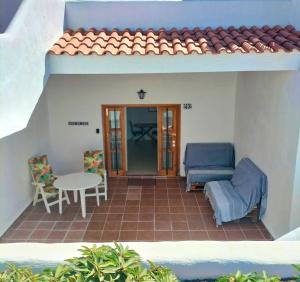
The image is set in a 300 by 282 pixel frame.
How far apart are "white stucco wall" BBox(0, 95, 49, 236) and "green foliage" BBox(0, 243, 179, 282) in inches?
184

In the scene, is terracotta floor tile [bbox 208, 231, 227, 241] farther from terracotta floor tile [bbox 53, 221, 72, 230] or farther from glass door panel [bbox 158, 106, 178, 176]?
glass door panel [bbox 158, 106, 178, 176]

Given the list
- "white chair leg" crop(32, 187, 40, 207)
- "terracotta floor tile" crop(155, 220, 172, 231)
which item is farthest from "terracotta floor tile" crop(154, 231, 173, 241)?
"white chair leg" crop(32, 187, 40, 207)

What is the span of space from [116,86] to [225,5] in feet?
12.9

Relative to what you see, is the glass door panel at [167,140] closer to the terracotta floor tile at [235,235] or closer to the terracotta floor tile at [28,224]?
the terracotta floor tile at [235,235]

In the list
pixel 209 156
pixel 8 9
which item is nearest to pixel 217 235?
pixel 209 156

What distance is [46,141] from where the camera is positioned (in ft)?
30.8

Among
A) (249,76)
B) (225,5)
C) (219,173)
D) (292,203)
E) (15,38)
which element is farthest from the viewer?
(219,173)

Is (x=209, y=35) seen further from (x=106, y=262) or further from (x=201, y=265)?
(x=106, y=262)

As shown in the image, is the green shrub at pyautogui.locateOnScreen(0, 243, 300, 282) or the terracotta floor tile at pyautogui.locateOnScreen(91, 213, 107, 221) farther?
the terracotta floor tile at pyautogui.locateOnScreen(91, 213, 107, 221)

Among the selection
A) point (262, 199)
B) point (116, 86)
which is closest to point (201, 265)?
point (262, 199)

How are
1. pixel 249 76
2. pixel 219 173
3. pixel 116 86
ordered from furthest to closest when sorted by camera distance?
1. pixel 116 86
2. pixel 219 173
3. pixel 249 76

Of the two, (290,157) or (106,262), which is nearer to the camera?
(106,262)

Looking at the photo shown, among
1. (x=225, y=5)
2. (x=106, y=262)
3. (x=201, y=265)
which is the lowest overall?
(x=201, y=265)

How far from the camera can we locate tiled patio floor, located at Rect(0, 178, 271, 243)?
650 centimetres
